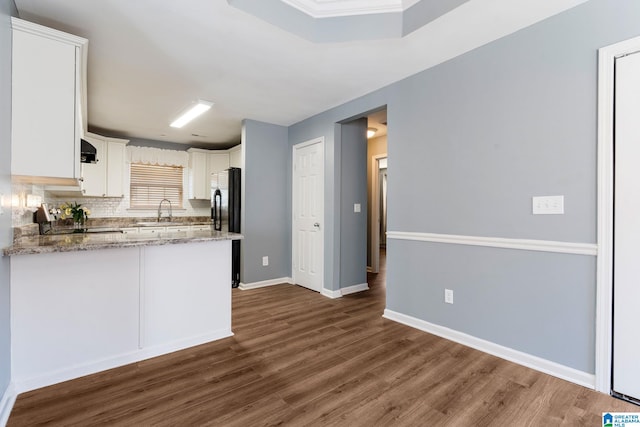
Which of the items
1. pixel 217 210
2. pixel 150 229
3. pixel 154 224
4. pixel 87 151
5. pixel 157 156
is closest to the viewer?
pixel 87 151

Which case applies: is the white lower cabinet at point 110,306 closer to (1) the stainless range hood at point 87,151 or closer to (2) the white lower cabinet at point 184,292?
(2) the white lower cabinet at point 184,292

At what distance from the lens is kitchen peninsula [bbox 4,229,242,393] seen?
6.32 feet

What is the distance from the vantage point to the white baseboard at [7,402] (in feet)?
5.31

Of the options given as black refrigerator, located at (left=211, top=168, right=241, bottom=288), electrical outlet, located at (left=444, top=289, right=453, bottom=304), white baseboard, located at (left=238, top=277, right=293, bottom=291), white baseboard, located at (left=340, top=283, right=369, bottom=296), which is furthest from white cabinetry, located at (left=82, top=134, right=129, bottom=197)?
electrical outlet, located at (left=444, top=289, right=453, bottom=304)

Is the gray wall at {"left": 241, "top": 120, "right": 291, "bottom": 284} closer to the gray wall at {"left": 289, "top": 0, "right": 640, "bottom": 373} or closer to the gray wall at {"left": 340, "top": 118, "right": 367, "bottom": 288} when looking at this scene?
the gray wall at {"left": 340, "top": 118, "right": 367, "bottom": 288}

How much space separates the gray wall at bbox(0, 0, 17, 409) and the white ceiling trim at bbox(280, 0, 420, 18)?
1.75 m

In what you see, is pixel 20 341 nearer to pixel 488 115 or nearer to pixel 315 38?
pixel 315 38

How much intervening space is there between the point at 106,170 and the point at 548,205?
5935 millimetres

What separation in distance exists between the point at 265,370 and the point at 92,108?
407cm

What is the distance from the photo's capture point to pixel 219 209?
479 centimetres

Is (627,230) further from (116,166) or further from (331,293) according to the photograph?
(116,166)

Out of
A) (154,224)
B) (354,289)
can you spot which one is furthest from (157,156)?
(354,289)

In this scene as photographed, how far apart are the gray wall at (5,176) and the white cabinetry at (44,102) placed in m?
0.06

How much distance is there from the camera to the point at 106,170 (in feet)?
16.5
